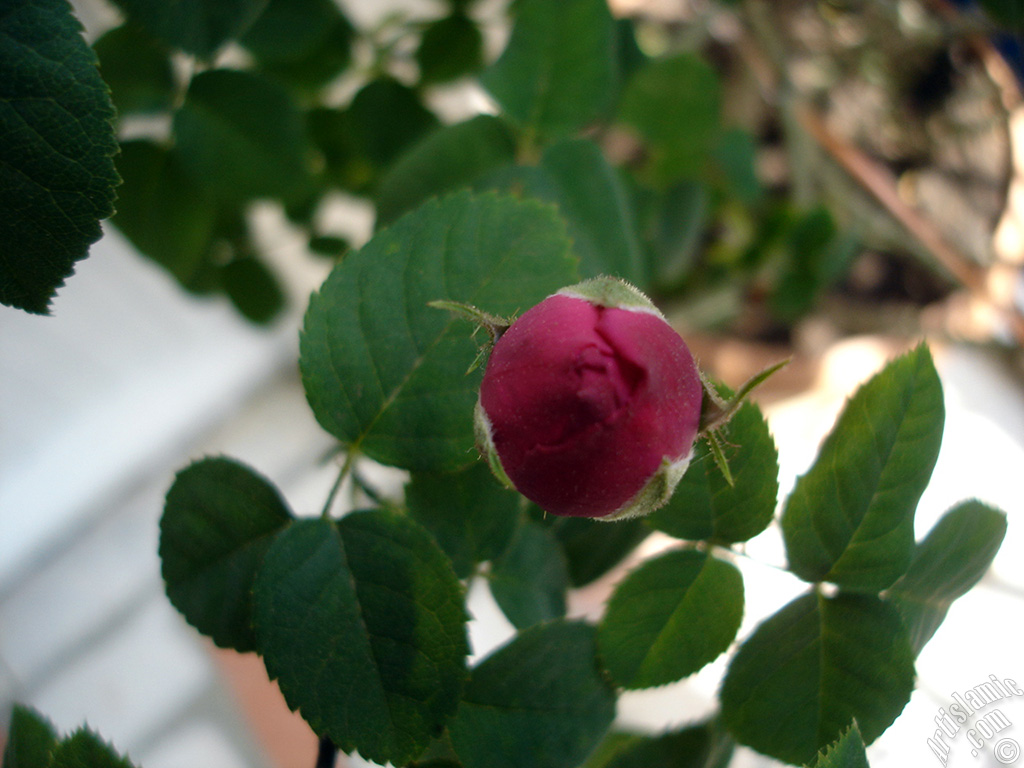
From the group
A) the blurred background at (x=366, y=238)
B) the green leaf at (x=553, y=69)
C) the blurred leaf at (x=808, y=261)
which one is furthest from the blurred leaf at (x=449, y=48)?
the blurred leaf at (x=808, y=261)

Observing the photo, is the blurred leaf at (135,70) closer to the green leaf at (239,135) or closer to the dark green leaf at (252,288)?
the green leaf at (239,135)

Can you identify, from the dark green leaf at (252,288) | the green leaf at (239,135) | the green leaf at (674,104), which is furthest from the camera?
the dark green leaf at (252,288)

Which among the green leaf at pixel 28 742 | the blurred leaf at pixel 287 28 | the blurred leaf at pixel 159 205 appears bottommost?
the green leaf at pixel 28 742

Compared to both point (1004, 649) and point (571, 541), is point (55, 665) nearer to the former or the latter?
point (571, 541)

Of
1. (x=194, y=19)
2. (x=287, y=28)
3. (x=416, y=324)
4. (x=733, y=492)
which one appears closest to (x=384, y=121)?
(x=287, y=28)

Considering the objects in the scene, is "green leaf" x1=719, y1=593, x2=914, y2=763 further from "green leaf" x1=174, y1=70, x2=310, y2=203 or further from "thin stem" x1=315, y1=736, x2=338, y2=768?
"green leaf" x1=174, y1=70, x2=310, y2=203

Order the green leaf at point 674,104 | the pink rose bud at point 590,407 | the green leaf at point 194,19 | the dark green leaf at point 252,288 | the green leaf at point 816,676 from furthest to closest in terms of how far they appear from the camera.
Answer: the dark green leaf at point 252,288 → the green leaf at point 674,104 → the green leaf at point 194,19 → the green leaf at point 816,676 → the pink rose bud at point 590,407

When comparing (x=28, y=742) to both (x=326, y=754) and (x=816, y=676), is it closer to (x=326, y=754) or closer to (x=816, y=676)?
(x=326, y=754)

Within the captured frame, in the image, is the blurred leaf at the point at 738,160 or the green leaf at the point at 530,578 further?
the blurred leaf at the point at 738,160
